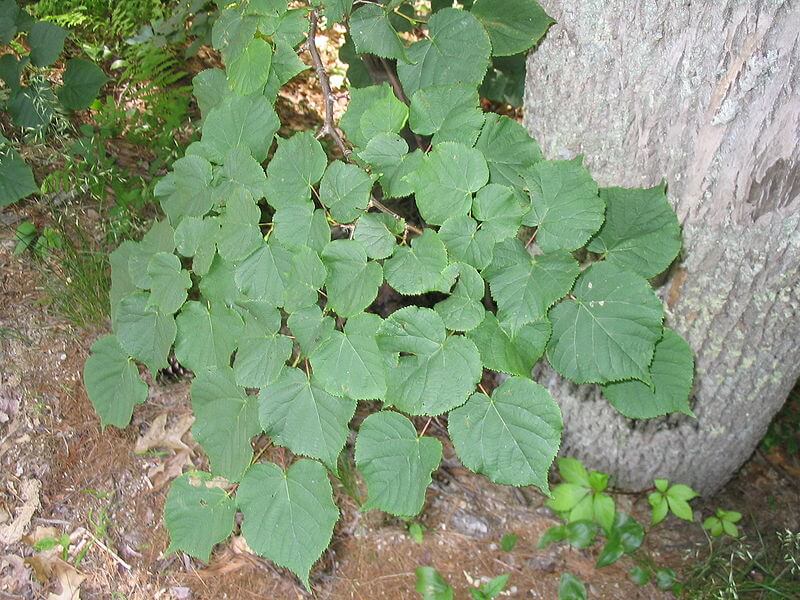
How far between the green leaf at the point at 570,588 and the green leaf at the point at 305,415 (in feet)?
3.15

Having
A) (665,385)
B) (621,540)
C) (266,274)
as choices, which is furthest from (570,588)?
(266,274)

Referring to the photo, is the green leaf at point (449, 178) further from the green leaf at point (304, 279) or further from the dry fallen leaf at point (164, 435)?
the dry fallen leaf at point (164, 435)

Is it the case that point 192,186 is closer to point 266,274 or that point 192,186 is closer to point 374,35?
point 266,274

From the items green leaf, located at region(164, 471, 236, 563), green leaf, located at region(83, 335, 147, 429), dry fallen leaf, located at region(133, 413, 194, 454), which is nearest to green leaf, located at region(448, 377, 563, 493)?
green leaf, located at region(164, 471, 236, 563)

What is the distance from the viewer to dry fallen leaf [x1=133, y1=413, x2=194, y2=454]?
6.82 feet

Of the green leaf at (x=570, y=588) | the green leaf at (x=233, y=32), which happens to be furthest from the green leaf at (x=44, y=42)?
the green leaf at (x=570, y=588)

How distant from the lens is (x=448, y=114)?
4.14 feet

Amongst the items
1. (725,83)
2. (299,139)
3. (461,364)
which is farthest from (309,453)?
(725,83)

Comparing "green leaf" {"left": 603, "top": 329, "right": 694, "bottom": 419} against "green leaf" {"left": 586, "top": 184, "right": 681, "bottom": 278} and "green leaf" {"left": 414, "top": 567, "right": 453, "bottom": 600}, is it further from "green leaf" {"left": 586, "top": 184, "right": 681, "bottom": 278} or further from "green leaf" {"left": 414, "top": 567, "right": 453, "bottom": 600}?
"green leaf" {"left": 414, "top": 567, "right": 453, "bottom": 600}

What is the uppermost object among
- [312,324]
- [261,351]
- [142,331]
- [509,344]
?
[509,344]

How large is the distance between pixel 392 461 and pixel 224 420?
1.28 feet

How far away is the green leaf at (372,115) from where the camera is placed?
1.27 meters

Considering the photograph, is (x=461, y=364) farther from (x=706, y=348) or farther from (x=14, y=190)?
(x=14, y=190)

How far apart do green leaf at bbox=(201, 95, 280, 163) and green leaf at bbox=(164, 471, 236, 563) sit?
740 millimetres
